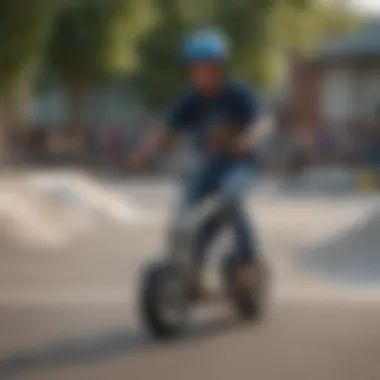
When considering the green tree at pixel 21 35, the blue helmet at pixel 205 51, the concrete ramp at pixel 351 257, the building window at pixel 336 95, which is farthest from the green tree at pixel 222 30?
the building window at pixel 336 95

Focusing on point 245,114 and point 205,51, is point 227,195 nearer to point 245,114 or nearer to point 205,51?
point 245,114

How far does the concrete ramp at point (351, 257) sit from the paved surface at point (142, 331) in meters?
0.05

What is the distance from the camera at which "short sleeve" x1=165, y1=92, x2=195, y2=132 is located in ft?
22.9

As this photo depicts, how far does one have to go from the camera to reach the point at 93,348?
6.33 m

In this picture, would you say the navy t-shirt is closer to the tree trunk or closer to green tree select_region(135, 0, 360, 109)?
green tree select_region(135, 0, 360, 109)

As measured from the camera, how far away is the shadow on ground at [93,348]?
5.91 metres

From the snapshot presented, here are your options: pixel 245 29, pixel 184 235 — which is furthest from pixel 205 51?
pixel 245 29

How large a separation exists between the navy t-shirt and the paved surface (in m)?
1.14

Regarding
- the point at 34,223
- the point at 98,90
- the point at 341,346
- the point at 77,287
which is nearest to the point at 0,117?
the point at 34,223

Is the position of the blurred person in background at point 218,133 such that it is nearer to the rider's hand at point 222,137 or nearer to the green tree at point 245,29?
the rider's hand at point 222,137

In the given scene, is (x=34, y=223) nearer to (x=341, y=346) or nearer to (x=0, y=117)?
(x=0, y=117)

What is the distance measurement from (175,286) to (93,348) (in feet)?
1.87

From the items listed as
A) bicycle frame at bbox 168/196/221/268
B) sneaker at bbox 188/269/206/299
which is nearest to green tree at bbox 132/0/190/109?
bicycle frame at bbox 168/196/221/268

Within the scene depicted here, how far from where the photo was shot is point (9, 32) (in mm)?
→ 10883
